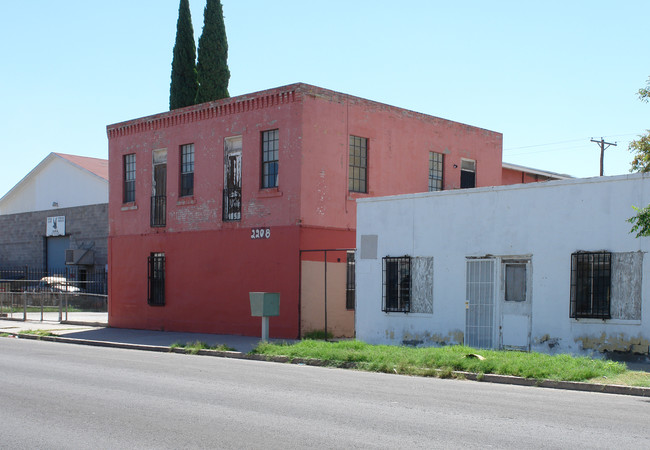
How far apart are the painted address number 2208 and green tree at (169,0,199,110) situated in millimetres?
14691

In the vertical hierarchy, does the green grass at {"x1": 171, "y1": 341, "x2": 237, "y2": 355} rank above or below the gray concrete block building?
below

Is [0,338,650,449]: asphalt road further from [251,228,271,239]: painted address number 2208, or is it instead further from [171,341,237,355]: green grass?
[251,228,271,239]: painted address number 2208

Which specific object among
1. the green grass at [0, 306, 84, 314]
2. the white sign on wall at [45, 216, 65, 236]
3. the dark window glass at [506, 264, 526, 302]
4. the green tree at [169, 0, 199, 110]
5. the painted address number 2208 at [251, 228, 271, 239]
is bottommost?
the green grass at [0, 306, 84, 314]

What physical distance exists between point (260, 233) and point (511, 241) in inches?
313

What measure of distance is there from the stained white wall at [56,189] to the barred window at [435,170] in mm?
29705

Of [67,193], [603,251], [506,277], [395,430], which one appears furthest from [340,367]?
[67,193]

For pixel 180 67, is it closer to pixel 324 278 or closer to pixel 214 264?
pixel 214 264

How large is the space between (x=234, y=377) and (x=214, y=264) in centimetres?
1074

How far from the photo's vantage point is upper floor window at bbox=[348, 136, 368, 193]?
74.0 feet

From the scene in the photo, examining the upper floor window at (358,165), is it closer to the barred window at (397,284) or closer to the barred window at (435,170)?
the barred window at (435,170)

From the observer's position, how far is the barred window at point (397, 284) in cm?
1877

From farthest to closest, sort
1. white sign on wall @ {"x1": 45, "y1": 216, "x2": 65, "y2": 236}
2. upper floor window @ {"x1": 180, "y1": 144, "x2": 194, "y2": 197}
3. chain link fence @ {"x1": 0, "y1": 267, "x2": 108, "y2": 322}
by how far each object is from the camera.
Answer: white sign on wall @ {"x1": 45, "y1": 216, "x2": 65, "y2": 236}, chain link fence @ {"x1": 0, "y1": 267, "x2": 108, "y2": 322}, upper floor window @ {"x1": 180, "y1": 144, "x2": 194, "y2": 197}

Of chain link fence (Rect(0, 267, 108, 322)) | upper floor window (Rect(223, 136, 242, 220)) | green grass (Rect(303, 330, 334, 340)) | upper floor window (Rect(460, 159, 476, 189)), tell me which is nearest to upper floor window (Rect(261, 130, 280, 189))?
upper floor window (Rect(223, 136, 242, 220))

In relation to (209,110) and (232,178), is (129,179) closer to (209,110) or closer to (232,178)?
(209,110)
